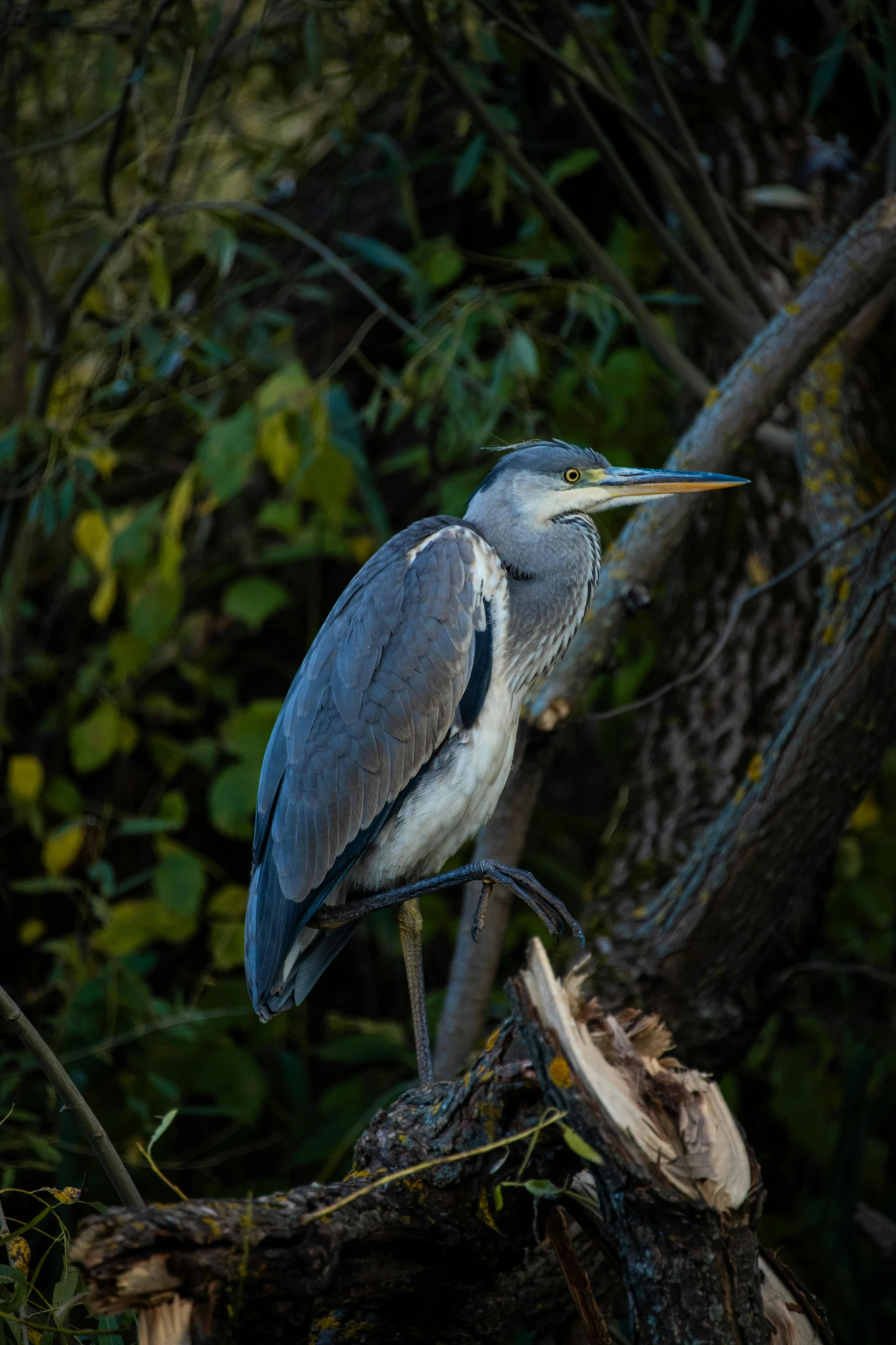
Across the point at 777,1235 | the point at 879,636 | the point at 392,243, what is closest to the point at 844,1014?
the point at 777,1235

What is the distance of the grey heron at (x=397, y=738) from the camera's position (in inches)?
85.0

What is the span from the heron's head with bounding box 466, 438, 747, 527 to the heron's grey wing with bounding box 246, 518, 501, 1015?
0.21 meters

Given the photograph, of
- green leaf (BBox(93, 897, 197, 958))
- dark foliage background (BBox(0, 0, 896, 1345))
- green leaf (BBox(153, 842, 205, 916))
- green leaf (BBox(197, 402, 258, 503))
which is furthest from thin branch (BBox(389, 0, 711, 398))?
green leaf (BBox(93, 897, 197, 958))

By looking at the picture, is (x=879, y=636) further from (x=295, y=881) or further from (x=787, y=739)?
(x=295, y=881)

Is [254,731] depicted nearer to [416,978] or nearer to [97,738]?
[97,738]

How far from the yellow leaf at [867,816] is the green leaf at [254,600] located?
1921 mm

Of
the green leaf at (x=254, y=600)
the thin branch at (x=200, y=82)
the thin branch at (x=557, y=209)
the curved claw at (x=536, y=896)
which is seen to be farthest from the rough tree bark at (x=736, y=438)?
the thin branch at (x=200, y=82)

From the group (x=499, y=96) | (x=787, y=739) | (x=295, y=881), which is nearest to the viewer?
(x=295, y=881)

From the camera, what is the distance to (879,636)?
7.30ft

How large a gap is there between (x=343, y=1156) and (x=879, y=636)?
2131 millimetres

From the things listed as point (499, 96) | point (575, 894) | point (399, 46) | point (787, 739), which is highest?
point (399, 46)

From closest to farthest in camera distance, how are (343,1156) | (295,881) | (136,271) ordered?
(295,881) → (343,1156) → (136,271)

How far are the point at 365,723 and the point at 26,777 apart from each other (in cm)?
182

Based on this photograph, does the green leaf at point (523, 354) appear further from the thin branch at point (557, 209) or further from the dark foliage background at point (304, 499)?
the thin branch at point (557, 209)
